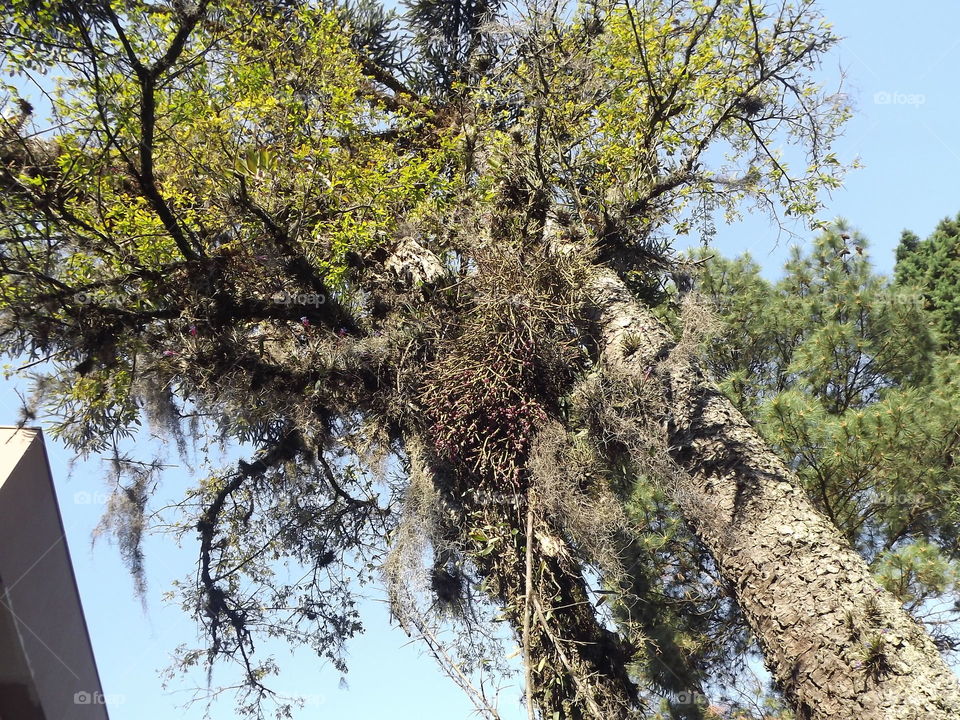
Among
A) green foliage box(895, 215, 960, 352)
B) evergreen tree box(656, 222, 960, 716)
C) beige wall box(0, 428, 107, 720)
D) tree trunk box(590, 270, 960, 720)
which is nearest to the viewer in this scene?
tree trunk box(590, 270, 960, 720)

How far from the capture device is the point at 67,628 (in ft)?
32.0

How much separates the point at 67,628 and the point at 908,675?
31.2 feet

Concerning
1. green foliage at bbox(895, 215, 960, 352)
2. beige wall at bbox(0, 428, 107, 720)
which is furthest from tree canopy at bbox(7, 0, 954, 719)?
green foliage at bbox(895, 215, 960, 352)

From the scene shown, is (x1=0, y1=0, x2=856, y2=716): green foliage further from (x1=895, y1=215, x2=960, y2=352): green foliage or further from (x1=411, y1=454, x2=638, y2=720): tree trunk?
(x1=895, y1=215, x2=960, y2=352): green foliage

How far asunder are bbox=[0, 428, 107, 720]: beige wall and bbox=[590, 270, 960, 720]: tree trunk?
7132 millimetres

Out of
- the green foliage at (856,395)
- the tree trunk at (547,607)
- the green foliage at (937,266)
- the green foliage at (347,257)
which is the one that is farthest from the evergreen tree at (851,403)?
the green foliage at (937,266)

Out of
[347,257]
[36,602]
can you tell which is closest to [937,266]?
[347,257]

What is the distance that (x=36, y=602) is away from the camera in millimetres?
9109

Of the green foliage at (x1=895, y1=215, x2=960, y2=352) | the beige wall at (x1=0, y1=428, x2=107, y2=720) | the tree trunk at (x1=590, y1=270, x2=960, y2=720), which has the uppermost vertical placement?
the green foliage at (x1=895, y1=215, x2=960, y2=352)

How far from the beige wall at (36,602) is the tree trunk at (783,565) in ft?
23.4

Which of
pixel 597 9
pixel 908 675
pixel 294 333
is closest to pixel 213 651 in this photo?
pixel 294 333

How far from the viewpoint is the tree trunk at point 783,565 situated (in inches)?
153

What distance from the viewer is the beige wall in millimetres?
8703

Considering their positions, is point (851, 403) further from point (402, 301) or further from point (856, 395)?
point (402, 301)
